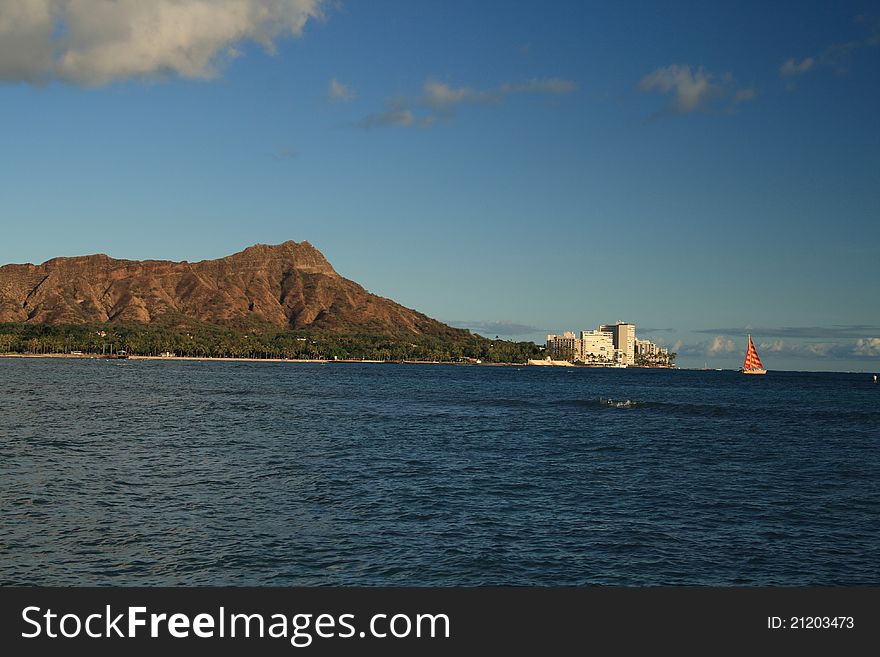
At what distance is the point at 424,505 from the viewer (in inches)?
1607

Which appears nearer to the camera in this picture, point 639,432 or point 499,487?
point 499,487

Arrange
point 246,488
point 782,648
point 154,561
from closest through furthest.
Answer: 1. point 782,648
2. point 154,561
3. point 246,488

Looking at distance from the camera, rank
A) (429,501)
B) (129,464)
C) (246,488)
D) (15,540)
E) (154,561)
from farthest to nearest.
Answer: (129,464)
(246,488)
(429,501)
(15,540)
(154,561)

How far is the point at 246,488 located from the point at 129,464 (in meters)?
12.0

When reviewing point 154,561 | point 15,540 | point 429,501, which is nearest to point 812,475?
point 429,501

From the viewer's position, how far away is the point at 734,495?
4619cm

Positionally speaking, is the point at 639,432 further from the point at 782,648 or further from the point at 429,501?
the point at 782,648

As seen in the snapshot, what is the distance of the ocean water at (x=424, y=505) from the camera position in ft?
95.0

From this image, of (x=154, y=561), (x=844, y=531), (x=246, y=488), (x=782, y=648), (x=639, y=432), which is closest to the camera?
(x=782, y=648)

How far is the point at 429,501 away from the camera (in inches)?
1652

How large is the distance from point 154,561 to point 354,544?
762cm

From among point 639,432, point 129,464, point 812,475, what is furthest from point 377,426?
point 812,475

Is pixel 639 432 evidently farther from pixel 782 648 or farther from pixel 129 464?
pixel 782 648

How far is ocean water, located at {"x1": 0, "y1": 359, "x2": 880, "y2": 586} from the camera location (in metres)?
29.0
